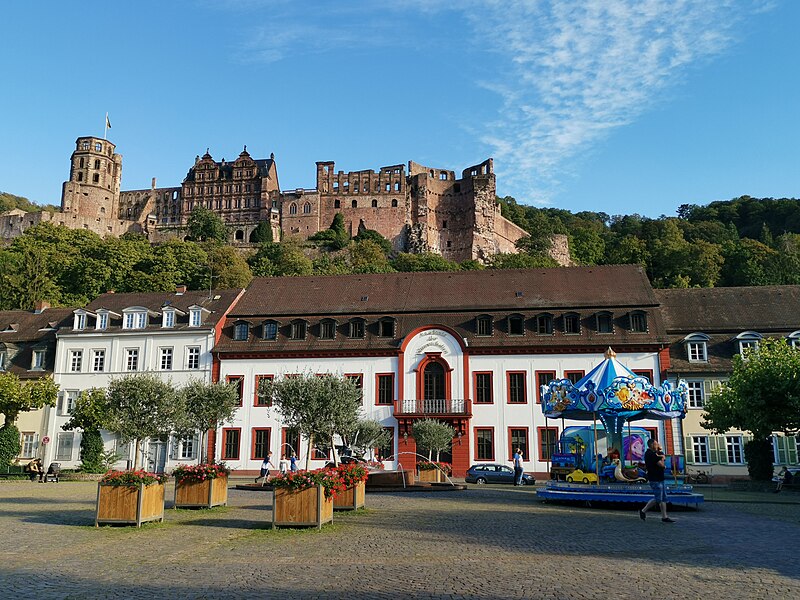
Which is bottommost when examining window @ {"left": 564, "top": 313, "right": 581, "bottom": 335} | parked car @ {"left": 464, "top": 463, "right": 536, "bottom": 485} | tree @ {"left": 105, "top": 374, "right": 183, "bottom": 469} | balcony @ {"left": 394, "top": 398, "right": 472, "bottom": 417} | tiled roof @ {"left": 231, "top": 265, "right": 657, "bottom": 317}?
parked car @ {"left": 464, "top": 463, "right": 536, "bottom": 485}

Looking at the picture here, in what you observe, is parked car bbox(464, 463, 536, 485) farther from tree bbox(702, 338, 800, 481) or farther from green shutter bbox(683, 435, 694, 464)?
tree bbox(702, 338, 800, 481)

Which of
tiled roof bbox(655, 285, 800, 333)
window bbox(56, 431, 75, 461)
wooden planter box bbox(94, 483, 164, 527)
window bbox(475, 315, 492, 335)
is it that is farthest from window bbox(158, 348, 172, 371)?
tiled roof bbox(655, 285, 800, 333)

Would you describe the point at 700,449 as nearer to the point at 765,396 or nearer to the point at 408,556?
the point at 765,396

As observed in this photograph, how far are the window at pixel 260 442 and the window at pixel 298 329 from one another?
19.2 feet

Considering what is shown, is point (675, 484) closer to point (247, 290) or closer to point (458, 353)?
point (458, 353)

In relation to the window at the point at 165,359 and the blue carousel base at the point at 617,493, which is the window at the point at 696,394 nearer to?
the blue carousel base at the point at 617,493

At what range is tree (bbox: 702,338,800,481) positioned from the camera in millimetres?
30844

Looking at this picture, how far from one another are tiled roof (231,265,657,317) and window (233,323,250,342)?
93cm

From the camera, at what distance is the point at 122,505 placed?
17.6 metres

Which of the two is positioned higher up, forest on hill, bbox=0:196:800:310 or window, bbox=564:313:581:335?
forest on hill, bbox=0:196:800:310

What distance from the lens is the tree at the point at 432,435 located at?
40.0 metres

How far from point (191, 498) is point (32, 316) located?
38.5m

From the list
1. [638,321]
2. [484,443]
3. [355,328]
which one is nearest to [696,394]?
[638,321]

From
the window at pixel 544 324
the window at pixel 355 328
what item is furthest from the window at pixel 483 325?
the window at pixel 355 328
